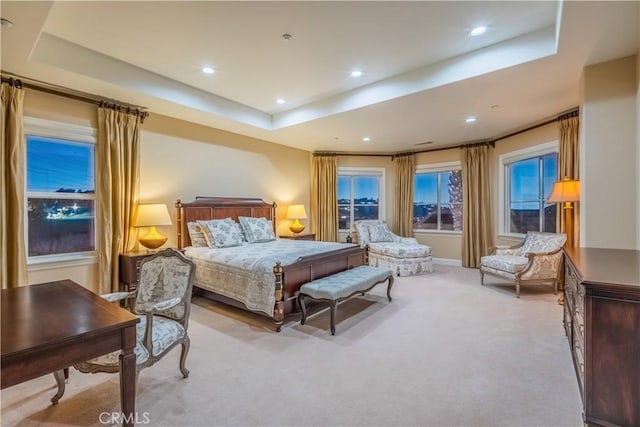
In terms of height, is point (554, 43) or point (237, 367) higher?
point (554, 43)

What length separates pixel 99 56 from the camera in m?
3.29

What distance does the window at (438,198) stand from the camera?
6918 mm

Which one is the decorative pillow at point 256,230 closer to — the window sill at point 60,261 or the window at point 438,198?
the window sill at point 60,261

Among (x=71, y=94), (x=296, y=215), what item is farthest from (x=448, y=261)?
(x=71, y=94)

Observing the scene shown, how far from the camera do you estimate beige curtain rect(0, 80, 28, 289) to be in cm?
312

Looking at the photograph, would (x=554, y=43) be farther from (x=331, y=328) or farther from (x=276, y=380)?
(x=276, y=380)

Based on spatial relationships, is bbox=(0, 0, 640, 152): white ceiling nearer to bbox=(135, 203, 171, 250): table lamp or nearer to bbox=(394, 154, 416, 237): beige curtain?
bbox=(135, 203, 171, 250): table lamp

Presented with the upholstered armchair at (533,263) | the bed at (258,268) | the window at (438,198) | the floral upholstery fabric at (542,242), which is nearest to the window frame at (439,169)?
the window at (438,198)

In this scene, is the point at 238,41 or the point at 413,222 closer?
the point at 238,41

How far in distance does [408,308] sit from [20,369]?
358 cm

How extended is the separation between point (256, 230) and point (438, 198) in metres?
4.36

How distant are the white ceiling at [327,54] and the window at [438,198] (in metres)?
2.26

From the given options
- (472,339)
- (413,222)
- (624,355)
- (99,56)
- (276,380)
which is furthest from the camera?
(413,222)

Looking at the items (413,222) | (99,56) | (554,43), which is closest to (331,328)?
(554,43)
